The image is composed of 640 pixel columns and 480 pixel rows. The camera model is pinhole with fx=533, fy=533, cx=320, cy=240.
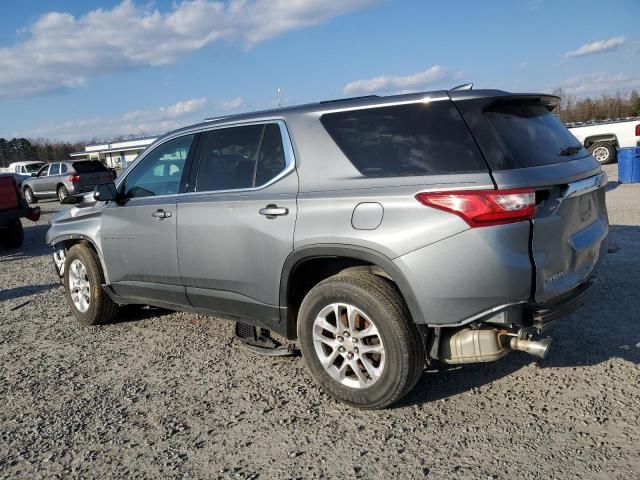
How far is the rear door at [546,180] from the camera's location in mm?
2852

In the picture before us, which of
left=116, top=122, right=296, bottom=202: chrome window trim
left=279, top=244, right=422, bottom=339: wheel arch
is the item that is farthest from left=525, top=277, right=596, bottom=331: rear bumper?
left=116, top=122, right=296, bottom=202: chrome window trim

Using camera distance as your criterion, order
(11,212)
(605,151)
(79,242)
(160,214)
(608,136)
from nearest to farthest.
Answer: (160,214), (79,242), (11,212), (608,136), (605,151)

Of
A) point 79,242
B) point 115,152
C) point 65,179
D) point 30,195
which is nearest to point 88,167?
point 65,179

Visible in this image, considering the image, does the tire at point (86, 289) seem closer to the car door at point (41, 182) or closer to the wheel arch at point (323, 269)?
the wheel arch at point (323, 269)

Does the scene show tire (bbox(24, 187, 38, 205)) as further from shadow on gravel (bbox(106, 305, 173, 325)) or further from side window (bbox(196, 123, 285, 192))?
side window (bbox(196, 123, 285, 192))

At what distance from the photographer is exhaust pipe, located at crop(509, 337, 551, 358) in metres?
2.93

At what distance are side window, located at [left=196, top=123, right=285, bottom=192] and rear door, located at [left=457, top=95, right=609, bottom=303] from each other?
135 cm

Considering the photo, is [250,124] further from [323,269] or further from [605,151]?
[605,151]

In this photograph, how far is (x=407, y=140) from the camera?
314cm

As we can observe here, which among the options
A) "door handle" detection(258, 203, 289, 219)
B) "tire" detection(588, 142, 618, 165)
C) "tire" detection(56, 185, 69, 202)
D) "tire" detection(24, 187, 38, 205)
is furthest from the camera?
"tire" detection(24, 187, 38, 205)

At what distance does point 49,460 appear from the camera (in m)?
2.98

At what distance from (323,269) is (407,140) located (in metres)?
1.06

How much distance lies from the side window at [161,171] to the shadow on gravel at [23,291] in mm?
3088

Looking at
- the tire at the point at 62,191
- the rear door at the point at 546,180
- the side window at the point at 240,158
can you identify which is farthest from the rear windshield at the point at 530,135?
the tire at the point at 62,191
